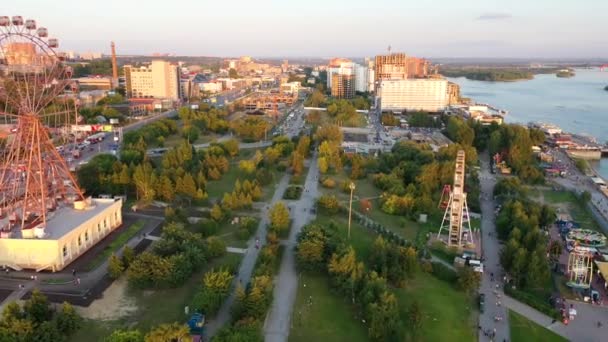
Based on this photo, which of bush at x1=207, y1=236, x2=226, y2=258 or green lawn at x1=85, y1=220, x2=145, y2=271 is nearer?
green lawn at x1=85, y1=220, x2=145, y2=271

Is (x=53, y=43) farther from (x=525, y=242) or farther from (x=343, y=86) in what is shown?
(x=343, y=86)

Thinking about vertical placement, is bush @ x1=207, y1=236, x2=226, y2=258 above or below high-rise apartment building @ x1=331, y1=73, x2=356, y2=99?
below

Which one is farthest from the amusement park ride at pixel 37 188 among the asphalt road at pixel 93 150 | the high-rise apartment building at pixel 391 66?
the high-rise apartment building at pixel 391 66

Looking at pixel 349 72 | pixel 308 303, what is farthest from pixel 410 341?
pixel 349 72

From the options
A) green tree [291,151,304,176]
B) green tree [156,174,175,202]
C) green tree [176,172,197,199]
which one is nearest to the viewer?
green tree [156,174,175,202]

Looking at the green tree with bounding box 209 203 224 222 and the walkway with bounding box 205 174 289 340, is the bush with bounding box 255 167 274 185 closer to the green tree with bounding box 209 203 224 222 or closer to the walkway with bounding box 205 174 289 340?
the walkway with bounding box 205 174 289 340

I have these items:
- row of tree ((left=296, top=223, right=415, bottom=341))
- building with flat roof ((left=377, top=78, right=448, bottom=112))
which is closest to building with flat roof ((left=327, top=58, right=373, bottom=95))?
building with flat roof ((left=377, top=78, right=448, bottom=112))

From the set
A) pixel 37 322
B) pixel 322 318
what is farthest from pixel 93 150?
pixel 322 318

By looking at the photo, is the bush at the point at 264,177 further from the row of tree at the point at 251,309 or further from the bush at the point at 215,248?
the row of tree at the point at 251,309

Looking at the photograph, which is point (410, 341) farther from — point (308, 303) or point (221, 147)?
point (221, 147)
